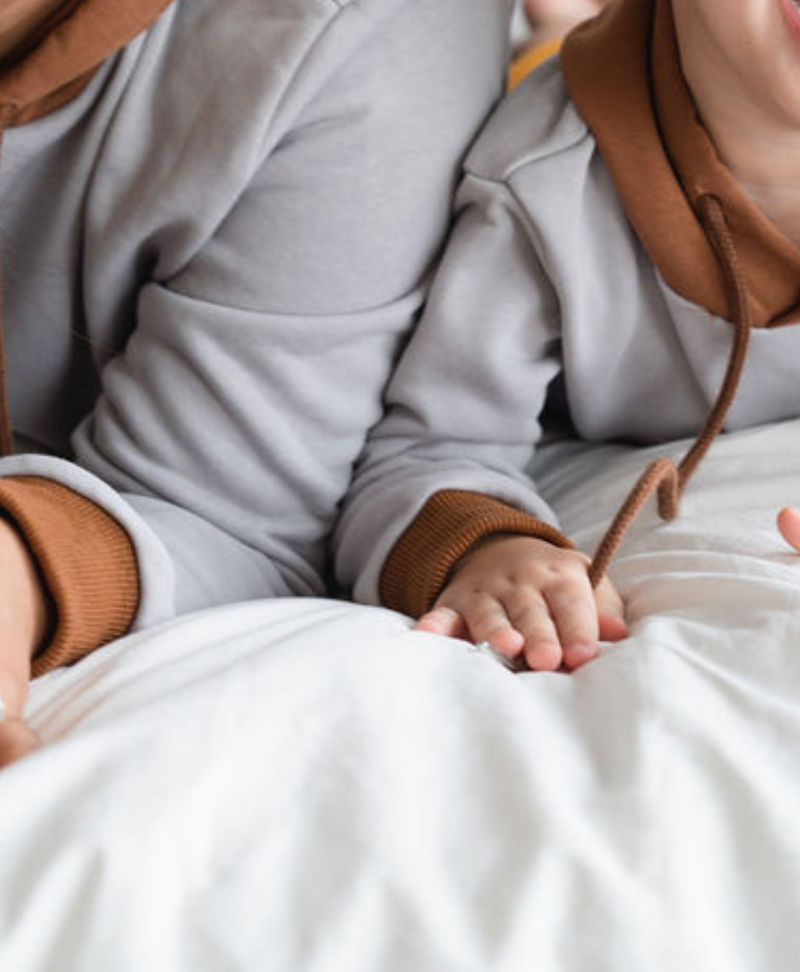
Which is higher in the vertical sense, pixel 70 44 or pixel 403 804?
pixel 70 44

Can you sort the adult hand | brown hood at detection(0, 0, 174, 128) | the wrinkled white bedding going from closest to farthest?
the wrinkled white bedding
the adult hand
brown hood at detection(0, 0, 174, 128)

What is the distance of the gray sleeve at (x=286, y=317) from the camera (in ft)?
2.74

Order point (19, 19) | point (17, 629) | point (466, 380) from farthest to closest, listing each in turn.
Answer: point (466, 380) → point (19, 19) → point (17, 629)

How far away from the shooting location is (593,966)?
1.49 feet

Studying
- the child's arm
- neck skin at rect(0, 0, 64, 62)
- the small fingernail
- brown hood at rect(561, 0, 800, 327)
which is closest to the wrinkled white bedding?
the small fingernail

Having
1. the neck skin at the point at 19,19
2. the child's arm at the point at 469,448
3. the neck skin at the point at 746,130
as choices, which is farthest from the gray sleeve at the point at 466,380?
the neck skin at the point at 19,19

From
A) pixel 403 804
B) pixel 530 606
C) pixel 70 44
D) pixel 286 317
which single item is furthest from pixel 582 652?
pixel 70 44

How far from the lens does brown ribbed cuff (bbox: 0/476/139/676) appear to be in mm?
685

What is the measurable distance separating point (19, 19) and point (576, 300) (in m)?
0.36

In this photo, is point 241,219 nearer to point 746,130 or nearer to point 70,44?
point 70,44

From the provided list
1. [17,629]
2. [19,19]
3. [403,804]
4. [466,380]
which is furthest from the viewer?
[466,380]

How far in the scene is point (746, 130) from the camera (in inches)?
32.8

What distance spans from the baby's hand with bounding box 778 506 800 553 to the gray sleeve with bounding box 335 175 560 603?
0.17m

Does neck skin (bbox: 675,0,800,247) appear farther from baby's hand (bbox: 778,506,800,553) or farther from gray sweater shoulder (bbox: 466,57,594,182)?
baby's hand (bbox: 778,506,800,553)
